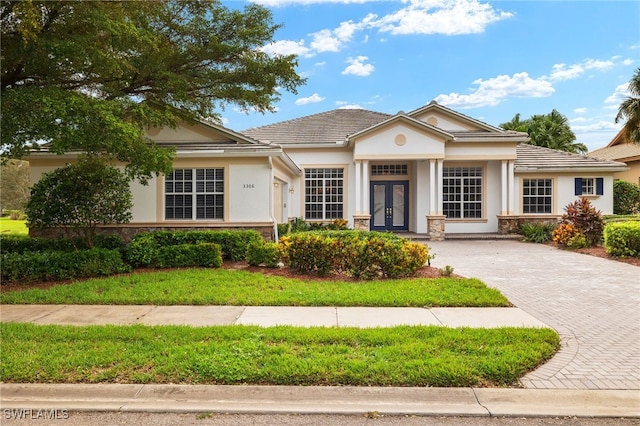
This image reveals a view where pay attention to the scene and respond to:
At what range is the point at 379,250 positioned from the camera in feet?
28.9

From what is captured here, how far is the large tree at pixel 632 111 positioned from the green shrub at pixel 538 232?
1274cm

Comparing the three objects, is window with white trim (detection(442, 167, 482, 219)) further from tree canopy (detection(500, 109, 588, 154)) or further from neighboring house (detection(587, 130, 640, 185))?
neighboring house (detection(587, 130, 640, 185))

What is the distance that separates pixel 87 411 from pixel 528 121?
3581cm

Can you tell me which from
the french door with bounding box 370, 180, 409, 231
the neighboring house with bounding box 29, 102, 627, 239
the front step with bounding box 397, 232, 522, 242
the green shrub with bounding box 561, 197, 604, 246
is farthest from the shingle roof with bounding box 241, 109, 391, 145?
the green shrub with bounding box 561, 197, 604, 246

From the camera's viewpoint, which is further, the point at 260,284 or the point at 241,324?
the point at 260,284

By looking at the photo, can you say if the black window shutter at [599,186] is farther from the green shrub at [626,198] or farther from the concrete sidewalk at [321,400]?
the concrete sidewalk at [321,400]

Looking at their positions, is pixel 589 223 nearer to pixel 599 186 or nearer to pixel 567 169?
pixel 567 169

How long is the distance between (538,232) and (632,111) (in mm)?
14232

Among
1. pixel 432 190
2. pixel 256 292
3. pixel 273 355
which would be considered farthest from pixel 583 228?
pixel 273 355

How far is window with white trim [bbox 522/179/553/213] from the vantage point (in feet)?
65.7

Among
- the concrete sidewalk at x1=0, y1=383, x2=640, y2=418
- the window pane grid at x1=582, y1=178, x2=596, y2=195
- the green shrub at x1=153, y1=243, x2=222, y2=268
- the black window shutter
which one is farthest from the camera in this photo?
the window pane grid at x1=582, y1=178, x2=596, y2=195

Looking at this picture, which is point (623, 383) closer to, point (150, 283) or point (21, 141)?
point (150, 283)

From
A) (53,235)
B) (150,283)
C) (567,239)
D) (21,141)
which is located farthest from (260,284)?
(567,239)

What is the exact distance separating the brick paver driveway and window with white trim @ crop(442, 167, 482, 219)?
17.0 ft
